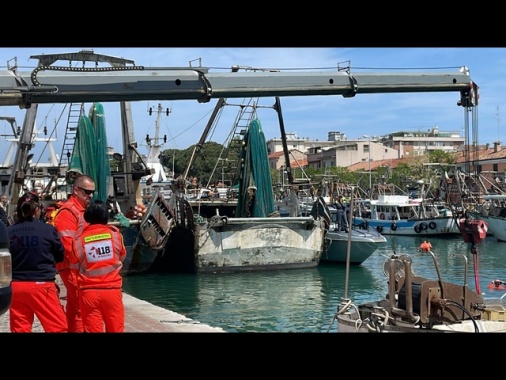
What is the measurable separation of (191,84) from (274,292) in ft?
40.9

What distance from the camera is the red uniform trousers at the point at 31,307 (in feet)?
22.7

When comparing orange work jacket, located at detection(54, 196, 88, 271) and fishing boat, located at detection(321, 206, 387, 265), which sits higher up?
orange work jacket, located at detection(54, 196, 88, 271)

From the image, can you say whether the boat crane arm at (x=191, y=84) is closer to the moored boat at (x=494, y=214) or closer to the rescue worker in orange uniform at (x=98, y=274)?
the rescue worker in orange uniform at (x=98, y=274)

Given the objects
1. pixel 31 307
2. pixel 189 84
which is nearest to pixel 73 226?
pixel 31 307

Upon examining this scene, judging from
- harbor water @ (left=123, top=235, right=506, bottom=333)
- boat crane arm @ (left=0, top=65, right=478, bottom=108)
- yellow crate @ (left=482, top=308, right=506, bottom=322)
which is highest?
boat crane arm @ (left=0, top=65, right=478, bottom=108)

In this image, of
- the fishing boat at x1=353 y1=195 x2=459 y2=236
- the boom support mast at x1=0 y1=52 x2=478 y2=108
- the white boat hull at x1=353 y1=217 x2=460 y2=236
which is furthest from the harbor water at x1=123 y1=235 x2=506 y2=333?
the fishing boat at x1=353 y1=195 x2=459 y2=236

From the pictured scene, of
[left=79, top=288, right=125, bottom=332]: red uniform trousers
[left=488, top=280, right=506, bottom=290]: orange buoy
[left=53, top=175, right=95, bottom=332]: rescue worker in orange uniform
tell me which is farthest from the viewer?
[left=488, top=280, right=506, bottom=290]: orange buoy

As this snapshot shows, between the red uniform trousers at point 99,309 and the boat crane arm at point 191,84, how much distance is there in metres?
3.24

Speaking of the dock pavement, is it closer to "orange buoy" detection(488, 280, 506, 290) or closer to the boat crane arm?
the boat crane arm

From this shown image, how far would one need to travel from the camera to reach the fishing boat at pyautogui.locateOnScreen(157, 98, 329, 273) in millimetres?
25438

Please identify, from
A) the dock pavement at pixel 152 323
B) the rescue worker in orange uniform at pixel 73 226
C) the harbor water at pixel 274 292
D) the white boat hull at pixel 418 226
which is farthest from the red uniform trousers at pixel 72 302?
the white boat hull at pixel 418 226

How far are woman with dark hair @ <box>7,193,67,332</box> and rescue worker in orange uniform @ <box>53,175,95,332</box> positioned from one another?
0.35m
